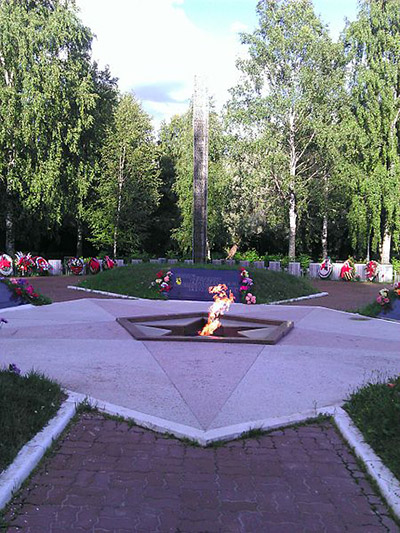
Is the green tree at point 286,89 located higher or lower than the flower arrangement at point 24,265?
higher

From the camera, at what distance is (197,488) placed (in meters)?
3.28

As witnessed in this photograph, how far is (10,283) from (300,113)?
2126cm

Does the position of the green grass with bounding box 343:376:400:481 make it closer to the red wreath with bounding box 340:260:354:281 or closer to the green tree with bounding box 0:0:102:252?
the red wreath with bounding box 340:260:354:281

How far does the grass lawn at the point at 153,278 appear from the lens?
14.9m

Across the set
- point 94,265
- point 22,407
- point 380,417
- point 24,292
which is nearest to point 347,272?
point 94,265

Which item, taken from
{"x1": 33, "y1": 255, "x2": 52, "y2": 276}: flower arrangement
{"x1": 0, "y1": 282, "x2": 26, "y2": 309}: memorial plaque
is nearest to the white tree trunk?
{"x1": 33, "y1": 255, "x2": 52, "y2": 276}: flower arrangement

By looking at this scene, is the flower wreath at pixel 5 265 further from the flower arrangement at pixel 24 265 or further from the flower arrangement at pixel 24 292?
the flower arrangement at pixel 24 292

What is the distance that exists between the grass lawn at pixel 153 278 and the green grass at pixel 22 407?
379 inches

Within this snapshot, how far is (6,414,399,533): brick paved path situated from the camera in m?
2.87

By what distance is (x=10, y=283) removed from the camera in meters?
12.2

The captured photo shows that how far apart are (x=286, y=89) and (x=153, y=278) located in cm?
1758

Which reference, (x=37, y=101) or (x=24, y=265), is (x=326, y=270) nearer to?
(x=24, y=265)

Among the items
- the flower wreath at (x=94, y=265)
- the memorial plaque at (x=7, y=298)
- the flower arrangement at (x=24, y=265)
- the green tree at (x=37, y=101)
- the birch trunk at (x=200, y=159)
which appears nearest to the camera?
the memorial plaque at (x=7, y=298)

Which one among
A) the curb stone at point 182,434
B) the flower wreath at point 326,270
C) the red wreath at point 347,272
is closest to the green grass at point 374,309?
the curb stone at point 182,434
